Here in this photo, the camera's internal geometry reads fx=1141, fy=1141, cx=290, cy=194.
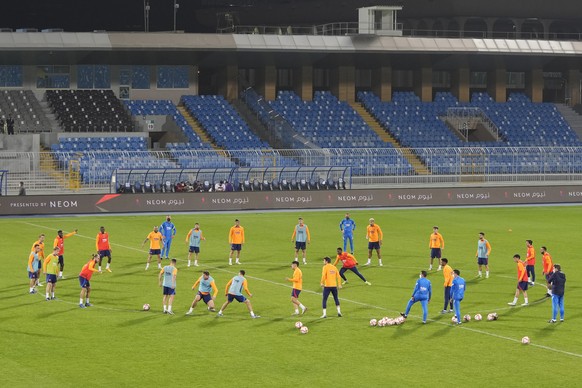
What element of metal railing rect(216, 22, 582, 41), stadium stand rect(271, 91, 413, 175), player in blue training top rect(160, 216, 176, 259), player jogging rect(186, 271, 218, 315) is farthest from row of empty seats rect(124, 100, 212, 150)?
player jogging rect(186, 271, 218, 315)

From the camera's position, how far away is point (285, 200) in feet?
212

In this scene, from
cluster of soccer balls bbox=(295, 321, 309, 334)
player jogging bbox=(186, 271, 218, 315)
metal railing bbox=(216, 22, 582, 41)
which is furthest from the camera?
metal railing bbox=(216, 22, 582, 41)

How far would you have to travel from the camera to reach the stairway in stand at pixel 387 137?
72125 mm

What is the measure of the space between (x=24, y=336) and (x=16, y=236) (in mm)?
21520

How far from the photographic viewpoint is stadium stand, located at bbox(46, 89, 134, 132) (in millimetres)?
76188

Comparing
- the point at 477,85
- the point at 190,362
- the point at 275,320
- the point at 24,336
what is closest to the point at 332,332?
the point at 275,320

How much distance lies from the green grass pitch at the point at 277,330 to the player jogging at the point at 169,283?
45 cm

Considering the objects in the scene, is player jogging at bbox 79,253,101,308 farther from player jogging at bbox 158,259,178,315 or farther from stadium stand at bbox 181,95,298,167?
stadium stand at bbox 181,95,298,167

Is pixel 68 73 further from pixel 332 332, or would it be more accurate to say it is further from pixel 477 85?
pixel 332 332

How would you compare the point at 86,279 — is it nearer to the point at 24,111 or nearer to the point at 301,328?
the point at 301,328

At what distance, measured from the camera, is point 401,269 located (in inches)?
1681

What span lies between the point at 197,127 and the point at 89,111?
7.73 metres

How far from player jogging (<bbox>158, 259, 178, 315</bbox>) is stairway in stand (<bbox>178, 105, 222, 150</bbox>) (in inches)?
1736

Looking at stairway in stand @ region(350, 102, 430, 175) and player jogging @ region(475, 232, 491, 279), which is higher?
stairway in stand @ region(350, 102, 430, 175)
